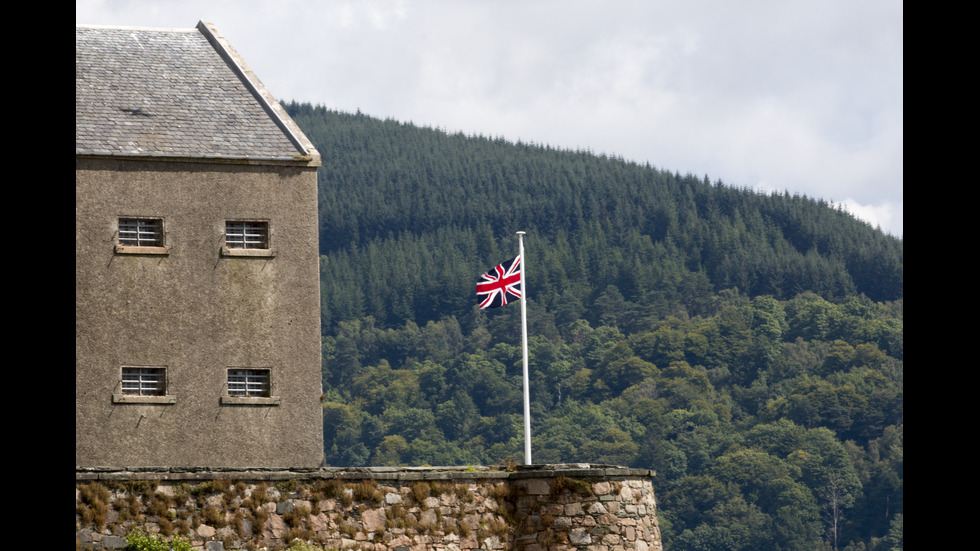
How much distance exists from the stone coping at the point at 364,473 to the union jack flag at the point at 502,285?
14342 millimetres

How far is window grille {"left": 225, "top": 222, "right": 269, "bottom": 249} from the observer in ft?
103

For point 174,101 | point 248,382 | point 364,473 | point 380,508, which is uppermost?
point 174,101

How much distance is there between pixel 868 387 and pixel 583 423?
129ft

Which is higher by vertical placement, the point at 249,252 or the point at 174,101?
the point at 174,101

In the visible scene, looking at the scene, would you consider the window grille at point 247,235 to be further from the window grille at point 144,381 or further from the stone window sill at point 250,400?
the stone window sill at point 250,400

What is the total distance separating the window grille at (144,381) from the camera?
29.9 meters

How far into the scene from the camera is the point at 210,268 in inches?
1214

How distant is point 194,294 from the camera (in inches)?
1204

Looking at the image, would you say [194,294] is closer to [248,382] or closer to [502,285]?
[248,382]

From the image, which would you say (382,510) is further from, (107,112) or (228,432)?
(107,112)

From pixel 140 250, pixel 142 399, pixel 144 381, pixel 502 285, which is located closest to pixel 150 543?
pixel 142 399

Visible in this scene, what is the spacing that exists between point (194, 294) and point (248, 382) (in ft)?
7.72

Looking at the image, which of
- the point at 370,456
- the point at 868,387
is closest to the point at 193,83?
the point at 370,456

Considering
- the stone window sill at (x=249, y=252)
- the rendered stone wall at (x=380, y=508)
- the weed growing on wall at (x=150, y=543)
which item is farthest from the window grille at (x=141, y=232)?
the weed growing on wall at (x=150, y=543)
